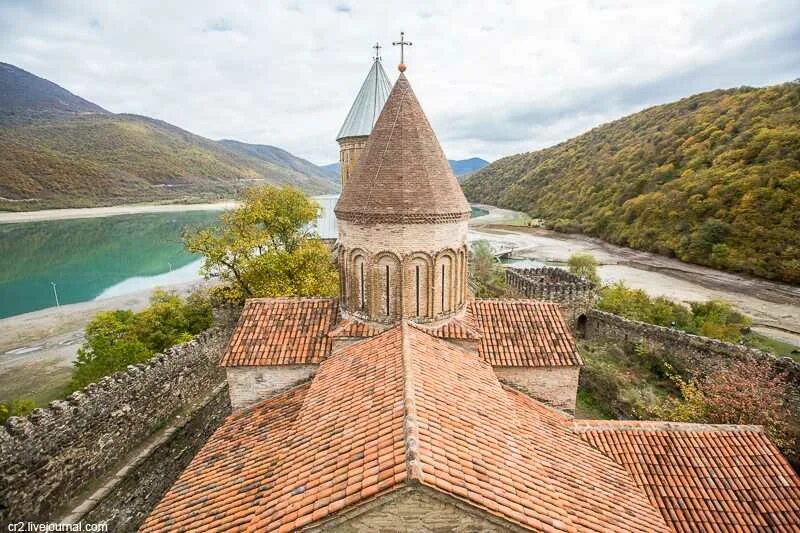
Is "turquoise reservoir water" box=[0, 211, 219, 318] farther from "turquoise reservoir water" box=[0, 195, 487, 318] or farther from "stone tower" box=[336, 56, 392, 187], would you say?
"stone tower" box=[336, 56, 392, 187]

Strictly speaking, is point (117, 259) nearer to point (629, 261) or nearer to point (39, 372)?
point (39, 372)


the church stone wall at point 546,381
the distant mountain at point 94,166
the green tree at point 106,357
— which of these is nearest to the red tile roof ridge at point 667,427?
the church stone wall at point 546,381

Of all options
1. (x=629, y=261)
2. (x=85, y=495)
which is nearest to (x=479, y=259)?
(x=629, y=261)

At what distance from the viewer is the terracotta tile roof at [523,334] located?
8.70 meters

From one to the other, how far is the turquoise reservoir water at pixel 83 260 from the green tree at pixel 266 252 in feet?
30.9

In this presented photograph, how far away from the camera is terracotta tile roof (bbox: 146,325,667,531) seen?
12.9 feet

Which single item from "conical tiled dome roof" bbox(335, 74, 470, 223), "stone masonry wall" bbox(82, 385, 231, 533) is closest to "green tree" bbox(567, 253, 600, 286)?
"conical tiled dome roof" bbox(335, 74, 470, 223)

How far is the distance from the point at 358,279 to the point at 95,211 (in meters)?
84.0

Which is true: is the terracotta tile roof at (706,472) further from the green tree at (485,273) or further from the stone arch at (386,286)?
the green tree at (485,273)

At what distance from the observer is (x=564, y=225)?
53.3m

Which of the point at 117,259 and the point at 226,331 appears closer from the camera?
the point at 226,331

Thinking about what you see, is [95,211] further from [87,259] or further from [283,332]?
[283,332]

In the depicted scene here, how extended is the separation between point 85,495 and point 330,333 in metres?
6.55

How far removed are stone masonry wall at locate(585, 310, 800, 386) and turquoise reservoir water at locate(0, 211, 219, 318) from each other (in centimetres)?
2584
